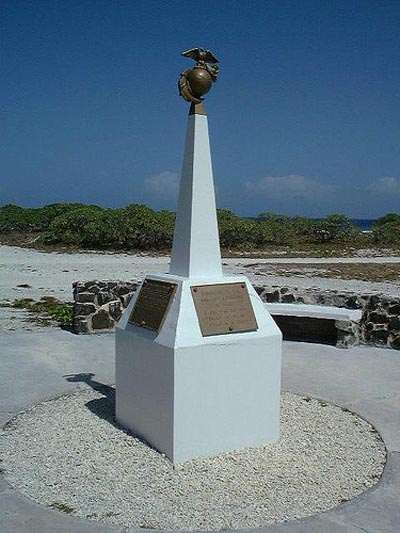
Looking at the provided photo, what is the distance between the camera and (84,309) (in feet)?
31.0

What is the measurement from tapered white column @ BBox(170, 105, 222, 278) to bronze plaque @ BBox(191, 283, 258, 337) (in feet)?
0.64

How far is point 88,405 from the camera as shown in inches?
241

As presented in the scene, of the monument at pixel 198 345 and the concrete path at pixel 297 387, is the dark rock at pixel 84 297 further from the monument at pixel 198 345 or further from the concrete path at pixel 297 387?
the monument at pixel 198 345

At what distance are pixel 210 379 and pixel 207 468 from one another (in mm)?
699

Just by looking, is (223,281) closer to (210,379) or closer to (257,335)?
(257,335)

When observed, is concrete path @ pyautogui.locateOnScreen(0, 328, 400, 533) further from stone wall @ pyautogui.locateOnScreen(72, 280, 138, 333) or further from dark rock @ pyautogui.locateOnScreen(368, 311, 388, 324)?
dark rock @ pyautogui.locateOnScreen(368, 311, 388, 324)

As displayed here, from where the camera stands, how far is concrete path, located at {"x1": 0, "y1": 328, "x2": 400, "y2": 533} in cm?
380

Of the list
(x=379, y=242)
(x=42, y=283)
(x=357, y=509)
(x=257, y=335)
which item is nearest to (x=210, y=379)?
(x=257, y=335)

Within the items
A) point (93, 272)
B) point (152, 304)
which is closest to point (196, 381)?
point (152, 304)

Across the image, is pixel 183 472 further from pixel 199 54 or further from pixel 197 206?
pixel 199 54

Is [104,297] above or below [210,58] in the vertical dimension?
below

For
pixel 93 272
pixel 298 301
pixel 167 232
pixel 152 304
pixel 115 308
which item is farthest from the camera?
pixel 167 232

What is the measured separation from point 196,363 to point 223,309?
1.80 ft

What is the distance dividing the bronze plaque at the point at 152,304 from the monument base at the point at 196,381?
50 millimetres
